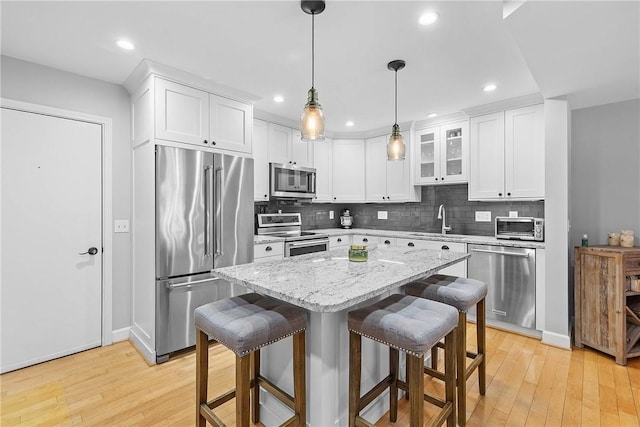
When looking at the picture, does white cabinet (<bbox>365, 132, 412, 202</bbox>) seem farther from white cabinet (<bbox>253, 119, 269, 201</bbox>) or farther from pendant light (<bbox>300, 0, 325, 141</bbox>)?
pendant light (<bbox>300, 0, 325, 141</bbox>)

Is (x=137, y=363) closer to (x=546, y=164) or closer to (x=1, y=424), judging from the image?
(x=1, y=424)

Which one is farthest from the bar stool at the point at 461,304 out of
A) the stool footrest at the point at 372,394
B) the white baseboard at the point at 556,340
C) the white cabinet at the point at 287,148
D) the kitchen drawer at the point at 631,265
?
the white cabinet at the point at 287,148

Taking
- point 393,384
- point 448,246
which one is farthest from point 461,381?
point 448,246

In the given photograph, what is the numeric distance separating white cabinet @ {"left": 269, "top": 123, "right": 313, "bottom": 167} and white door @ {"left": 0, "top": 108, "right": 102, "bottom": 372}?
185 centimetres

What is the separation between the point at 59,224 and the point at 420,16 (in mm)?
3235

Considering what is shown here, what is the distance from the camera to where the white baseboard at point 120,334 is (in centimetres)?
292

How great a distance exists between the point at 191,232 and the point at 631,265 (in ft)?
12.2

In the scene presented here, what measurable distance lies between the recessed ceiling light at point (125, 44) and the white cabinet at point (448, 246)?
3.36m

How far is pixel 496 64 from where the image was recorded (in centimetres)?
249

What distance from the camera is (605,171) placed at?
3.12 m

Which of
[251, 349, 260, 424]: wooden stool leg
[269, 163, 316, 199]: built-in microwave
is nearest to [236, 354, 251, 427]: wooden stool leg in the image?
[251, 349, 260, 424]: wooden stool leg

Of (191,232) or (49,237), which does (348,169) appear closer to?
(191,232)

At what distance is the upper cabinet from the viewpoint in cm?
258

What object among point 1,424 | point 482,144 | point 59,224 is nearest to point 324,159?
point 482,144
